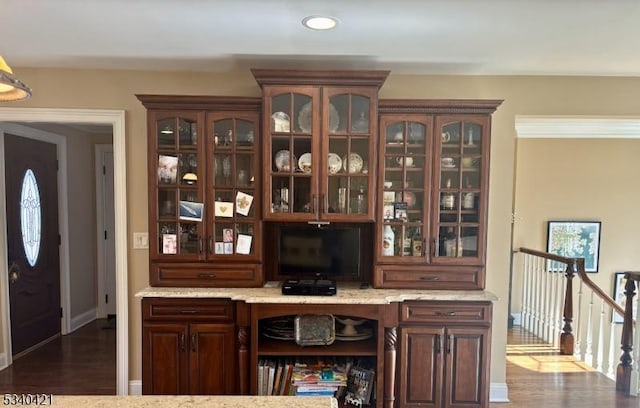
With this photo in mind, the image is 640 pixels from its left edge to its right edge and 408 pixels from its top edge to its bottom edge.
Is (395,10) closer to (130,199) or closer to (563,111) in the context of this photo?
(563,111)

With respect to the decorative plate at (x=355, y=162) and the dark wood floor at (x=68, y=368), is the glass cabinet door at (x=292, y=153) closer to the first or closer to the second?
the decorative plate at (x=355, y=162)

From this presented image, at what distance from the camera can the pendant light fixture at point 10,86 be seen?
4.65ft

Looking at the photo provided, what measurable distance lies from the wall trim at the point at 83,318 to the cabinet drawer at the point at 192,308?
8.56ft

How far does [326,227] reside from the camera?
9.48ft

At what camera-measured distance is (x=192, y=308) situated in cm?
263

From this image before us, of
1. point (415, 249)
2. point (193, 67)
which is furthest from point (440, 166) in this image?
point (193, 67)

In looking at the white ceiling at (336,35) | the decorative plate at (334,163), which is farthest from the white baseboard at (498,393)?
the white ceiling at (336,35)

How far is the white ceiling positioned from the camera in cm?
196

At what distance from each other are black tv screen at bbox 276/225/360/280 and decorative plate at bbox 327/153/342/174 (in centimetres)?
45

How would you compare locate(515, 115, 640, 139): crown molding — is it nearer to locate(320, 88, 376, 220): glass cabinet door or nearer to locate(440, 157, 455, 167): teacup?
locate(440, 157, 455, 167): teacup

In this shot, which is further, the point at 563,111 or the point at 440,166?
the point at 563,111

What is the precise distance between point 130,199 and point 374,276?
2.00m

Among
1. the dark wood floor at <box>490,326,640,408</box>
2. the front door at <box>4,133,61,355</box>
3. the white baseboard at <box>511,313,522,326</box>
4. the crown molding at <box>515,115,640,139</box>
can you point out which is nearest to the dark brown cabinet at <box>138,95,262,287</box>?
the front door at <box>4,133,61,355</box>

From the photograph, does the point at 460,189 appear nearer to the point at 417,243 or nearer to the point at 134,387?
the point at 417,243
